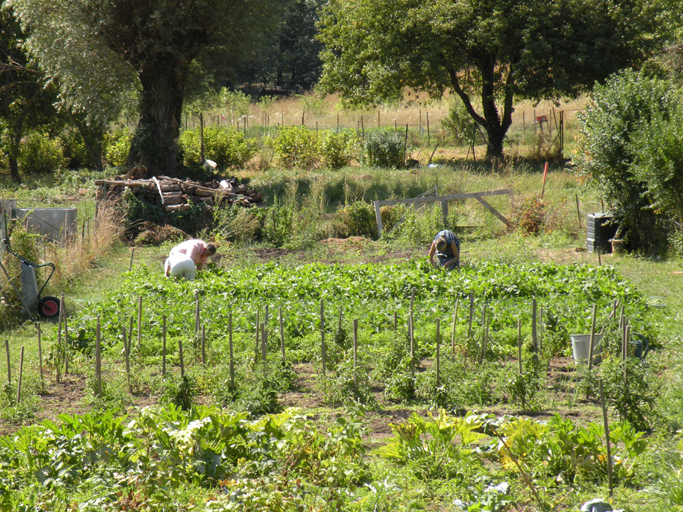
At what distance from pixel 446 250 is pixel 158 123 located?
12.9 meters

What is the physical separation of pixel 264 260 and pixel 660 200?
7.06 metres

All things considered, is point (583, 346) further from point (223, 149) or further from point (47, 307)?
point (223, 149)

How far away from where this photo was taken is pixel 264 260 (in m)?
12.2

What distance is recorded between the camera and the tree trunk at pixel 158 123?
1953 centimetres

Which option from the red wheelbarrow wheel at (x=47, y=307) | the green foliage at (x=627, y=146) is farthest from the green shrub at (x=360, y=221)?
the red wheelbarrow wheel at (x=47, y=307)

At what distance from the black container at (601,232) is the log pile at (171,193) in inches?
296

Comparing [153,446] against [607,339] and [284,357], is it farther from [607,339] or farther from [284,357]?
[607,339]

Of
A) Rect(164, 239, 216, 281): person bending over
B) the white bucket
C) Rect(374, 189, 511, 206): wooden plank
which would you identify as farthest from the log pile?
the white bucket

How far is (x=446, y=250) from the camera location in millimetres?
9828

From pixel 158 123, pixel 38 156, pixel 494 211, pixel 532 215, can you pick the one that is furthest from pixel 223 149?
pixel 532 215

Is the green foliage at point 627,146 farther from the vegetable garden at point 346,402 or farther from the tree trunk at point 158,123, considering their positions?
the tree trunk at point 158,123

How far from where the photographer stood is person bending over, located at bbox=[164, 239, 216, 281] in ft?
31.2

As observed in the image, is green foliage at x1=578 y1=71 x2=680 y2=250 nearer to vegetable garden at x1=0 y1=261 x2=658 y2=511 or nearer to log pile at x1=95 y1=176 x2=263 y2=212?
vegetable garden at x1=0 y1=261 x2=658 y2=511

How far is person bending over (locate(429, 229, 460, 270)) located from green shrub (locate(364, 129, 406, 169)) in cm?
1375
